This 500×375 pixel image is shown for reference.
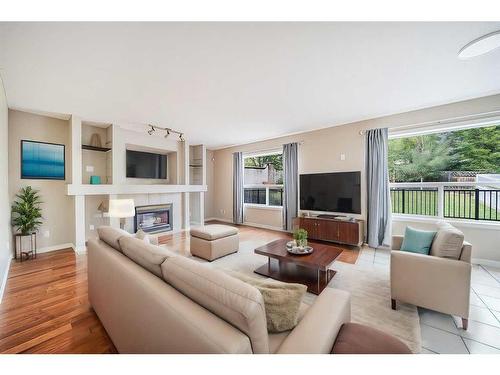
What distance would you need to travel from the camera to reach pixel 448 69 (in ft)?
7.10

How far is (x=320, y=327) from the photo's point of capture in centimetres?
91

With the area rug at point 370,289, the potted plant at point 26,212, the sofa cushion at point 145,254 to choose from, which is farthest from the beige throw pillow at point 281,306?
the potted plant at point 26,212

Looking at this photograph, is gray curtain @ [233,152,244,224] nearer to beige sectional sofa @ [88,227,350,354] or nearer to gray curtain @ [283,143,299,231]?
gray curtain @ [283,143,299,231]

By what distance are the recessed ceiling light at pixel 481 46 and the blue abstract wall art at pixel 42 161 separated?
18.3ft

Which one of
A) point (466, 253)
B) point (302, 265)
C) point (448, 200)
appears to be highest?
point (448, 200)

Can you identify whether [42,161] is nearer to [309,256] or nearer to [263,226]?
[309,256]

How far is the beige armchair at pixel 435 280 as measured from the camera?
1619mm

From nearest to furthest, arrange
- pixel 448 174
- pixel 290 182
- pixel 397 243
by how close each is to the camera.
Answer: pixel 397 243, pixel 448 174, pixel 290 182

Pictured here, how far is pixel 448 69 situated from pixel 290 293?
9.13ft

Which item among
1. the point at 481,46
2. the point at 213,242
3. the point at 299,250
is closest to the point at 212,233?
the point at 213,242

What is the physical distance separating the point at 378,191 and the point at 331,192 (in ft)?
2.65

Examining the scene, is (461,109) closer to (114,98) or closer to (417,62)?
(417,62)

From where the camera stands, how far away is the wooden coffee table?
222 cm
